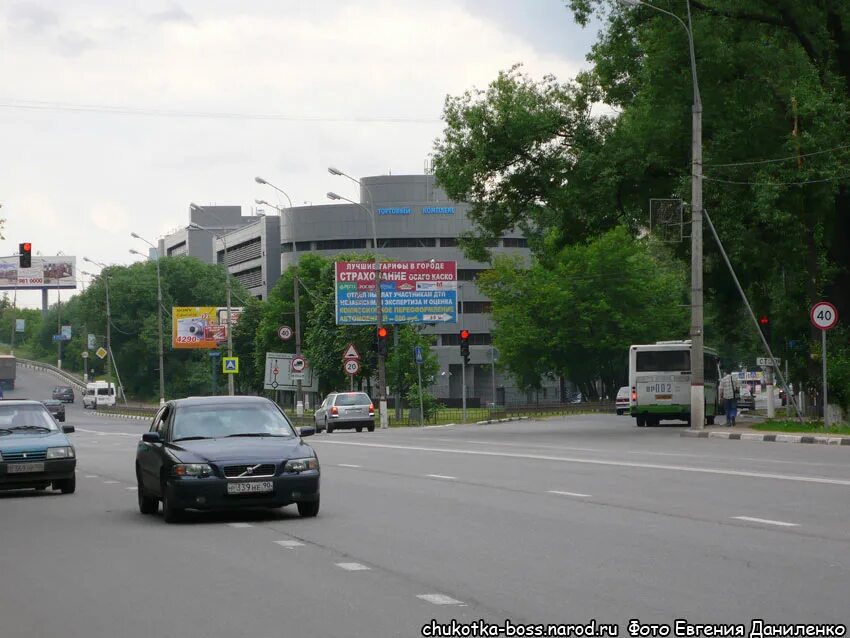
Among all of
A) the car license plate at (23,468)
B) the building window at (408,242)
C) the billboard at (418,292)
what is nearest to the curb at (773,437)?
the car license plate at (23,468)

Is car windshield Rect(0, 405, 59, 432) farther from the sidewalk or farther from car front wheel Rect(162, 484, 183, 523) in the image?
the sidewalk

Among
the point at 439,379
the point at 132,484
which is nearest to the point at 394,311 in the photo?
the point at 132,484

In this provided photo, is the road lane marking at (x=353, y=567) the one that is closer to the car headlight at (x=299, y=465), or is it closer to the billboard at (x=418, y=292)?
the car headlight at (x=299, y=465)

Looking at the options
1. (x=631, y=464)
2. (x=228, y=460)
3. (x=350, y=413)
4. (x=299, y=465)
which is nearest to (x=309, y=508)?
(x=299, y=465)

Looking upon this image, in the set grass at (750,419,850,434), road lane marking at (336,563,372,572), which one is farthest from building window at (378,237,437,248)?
road lane marking at (336,563,372,572)

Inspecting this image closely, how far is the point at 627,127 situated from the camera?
42.4m

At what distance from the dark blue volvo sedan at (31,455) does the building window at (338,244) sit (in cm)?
11259

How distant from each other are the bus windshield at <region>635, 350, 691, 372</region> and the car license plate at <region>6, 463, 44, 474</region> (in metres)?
33.2

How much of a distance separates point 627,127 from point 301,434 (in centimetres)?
2700

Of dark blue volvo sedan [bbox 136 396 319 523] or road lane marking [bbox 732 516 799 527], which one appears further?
dark blue volvo sedan [bbox 136 396 319 523]

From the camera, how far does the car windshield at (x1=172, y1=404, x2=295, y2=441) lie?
16.9 meters

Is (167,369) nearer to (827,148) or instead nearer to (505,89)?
(505,89)

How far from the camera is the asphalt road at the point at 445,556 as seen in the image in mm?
9000

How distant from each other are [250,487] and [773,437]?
2294 centimetres
